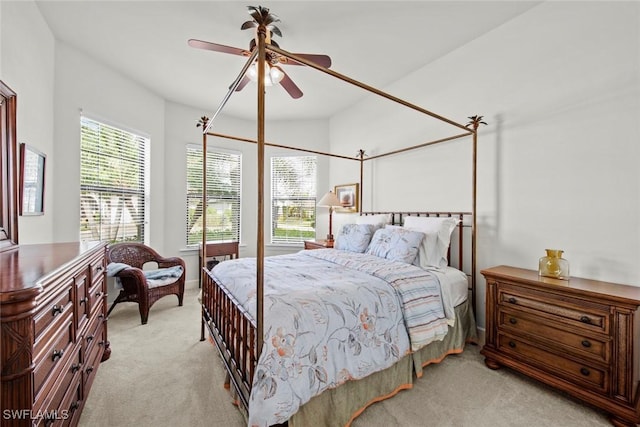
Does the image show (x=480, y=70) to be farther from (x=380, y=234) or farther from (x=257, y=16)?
(x=257, y=16)

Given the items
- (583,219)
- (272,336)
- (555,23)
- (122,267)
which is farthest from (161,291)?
(555,23)

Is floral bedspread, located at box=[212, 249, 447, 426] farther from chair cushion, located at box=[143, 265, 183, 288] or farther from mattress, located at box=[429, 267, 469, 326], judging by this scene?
chair cushion, located at box=[143, 265, 183, 288]

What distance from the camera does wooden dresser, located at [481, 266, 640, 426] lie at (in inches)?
62.4

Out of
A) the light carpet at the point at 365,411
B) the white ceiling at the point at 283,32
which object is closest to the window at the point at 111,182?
the white ceiling at the point at 283,32

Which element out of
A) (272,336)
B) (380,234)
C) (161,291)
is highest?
(380,234)

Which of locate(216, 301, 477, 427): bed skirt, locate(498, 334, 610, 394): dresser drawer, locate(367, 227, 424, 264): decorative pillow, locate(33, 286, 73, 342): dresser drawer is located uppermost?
locate(367, 227, 424, 264): decorative pillow

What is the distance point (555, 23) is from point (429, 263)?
2277 millimetres

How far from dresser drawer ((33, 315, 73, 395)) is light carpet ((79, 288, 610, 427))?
2.29 feet

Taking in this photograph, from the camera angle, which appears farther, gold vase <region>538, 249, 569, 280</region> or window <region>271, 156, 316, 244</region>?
window <region>271, 156, 316, 244</region>

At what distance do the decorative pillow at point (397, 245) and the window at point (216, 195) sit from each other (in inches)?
114

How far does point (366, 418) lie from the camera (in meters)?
1.66

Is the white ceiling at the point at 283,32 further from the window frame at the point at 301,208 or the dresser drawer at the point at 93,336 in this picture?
the dresser drawer at the point at 93,336

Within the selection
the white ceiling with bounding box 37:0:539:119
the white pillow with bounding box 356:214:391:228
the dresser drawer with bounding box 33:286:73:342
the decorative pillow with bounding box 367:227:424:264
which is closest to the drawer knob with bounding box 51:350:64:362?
the dresser drawer with bounding box 33:286:73:342

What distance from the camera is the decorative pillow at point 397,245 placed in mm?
2484
